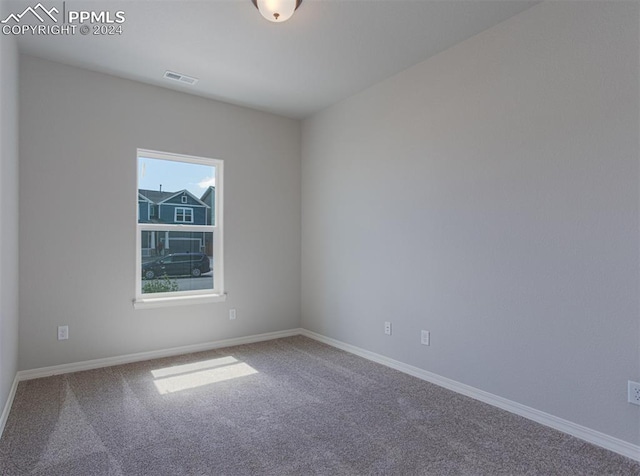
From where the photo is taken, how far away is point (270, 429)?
2342 mm

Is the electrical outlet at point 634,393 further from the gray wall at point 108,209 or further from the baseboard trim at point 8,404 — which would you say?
the baseboard trim at point 8,404

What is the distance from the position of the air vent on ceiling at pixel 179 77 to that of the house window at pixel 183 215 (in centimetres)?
129

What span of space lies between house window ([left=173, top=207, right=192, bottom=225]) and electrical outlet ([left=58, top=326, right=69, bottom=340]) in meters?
1.41

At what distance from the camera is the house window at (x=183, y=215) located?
4004mm

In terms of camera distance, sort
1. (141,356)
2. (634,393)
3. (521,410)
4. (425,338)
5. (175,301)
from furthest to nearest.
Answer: (175,301) < (141,356) < (425,338) < (521,410) < (634,393)

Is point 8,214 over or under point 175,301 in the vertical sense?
over

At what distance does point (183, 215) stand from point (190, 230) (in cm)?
18

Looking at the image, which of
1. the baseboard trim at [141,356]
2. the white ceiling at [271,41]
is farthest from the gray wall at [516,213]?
the baseboard trim at [141,356]

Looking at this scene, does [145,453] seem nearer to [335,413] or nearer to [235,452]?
[235,452]

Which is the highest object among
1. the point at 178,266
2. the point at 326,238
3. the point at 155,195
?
the point at 155,195

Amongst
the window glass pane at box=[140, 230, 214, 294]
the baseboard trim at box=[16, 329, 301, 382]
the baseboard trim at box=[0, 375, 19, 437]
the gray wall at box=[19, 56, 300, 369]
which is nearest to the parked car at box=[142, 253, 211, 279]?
the window glass pane at box=[140, 230, 214, 294]

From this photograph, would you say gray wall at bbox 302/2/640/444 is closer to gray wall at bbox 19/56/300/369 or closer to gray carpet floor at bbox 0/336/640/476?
gray carpet floor at bbox 0/336/640/476

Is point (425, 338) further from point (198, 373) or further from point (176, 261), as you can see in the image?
point (176, 261)

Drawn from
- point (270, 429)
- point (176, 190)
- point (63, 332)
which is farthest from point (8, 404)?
point (176, 190)
